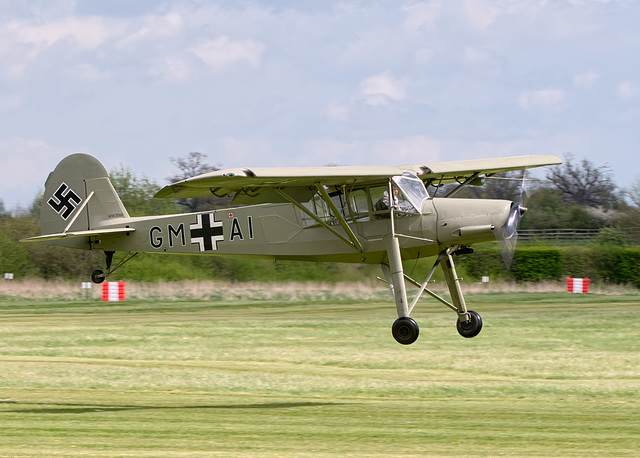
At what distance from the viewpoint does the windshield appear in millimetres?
15812

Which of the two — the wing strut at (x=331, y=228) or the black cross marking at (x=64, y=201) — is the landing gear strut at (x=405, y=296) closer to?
the wing strut at (x=331, y=228)

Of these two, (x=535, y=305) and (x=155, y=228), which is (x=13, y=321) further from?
(x=535, y=305)

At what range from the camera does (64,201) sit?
21.6 meters

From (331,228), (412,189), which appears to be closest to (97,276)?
(331,228)

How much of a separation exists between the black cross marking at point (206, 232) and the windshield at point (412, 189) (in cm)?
431

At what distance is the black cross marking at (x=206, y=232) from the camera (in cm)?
1830

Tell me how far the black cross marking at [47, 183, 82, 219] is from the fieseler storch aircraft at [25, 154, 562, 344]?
2529 mm

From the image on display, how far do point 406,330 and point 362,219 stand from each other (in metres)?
2.19

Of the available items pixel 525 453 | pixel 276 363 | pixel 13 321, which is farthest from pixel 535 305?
pixel 525 453

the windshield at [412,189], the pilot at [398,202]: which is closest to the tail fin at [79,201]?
the pilot at [398,202]

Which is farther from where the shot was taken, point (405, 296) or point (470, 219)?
point (405, 296)

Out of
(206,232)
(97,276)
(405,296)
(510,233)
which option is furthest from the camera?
(97,276)

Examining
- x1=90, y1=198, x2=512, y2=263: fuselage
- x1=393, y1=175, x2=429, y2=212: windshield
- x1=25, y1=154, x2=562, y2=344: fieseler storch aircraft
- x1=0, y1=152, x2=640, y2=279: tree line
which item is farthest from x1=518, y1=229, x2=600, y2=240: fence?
x1=393, y1=175, x2=429, y2=212: windshield

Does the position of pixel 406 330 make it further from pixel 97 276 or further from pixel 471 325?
pixel 97 276
